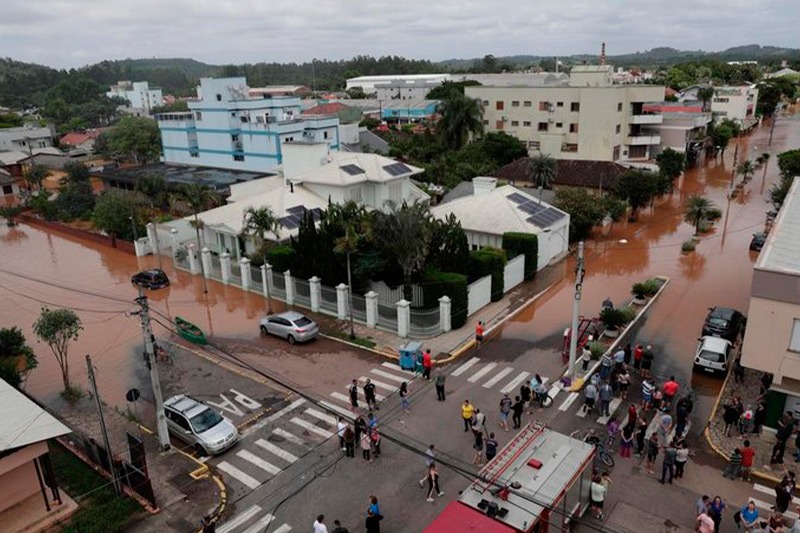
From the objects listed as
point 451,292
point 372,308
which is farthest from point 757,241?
point 372,308

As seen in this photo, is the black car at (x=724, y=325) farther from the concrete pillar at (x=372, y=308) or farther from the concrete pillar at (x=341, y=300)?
the concrete pillar at (x=341, y=300)

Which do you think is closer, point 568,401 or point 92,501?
point 92,501

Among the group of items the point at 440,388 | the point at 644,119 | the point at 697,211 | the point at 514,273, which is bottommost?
the point at 440,388

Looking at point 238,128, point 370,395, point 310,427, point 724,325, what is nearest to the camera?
point 310,427

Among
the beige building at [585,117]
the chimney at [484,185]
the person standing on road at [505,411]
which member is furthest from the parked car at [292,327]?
the beige building at [585,117]

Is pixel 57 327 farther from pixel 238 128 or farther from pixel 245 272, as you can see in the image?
pixel 238 128

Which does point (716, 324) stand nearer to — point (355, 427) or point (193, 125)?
point (355, 427)

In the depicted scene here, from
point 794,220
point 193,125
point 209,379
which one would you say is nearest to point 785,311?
point 794,220
